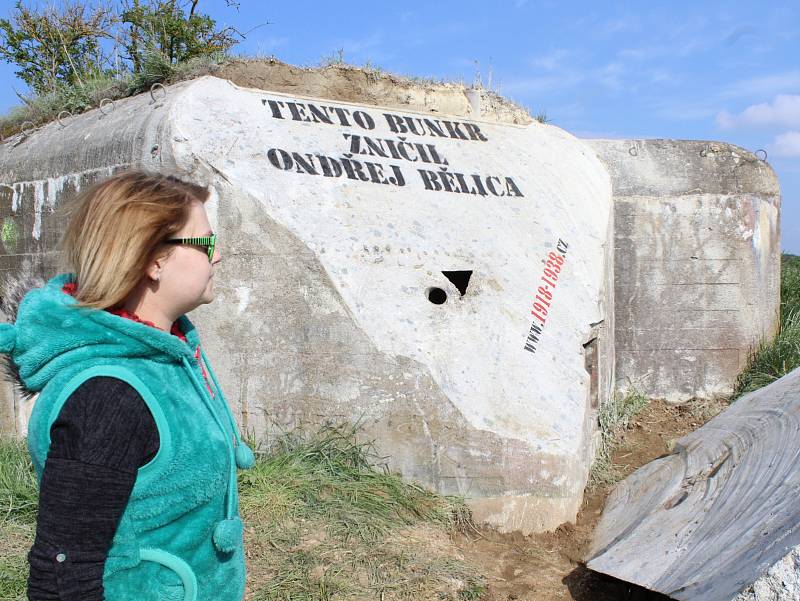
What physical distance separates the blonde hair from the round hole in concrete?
9.67 feet

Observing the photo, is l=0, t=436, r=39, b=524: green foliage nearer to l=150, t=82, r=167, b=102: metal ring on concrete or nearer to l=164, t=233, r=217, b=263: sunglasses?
l=150, t=82, r=167, b=102: metal ring on concrete

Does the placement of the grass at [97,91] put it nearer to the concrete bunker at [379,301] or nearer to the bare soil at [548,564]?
the concrete bunker at [379,301]

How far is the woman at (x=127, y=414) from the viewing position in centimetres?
131

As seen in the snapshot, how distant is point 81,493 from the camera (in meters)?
1.30

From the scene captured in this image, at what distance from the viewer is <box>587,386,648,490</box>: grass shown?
16.1 ft

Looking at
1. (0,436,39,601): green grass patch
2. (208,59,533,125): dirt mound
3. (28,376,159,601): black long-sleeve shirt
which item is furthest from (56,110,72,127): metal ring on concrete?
(28,376,159,601): black long-sleeve shirt

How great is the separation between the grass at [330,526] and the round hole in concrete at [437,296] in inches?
35.8

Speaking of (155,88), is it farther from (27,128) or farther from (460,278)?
(460,278)

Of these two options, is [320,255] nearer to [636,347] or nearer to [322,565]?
[322,565]

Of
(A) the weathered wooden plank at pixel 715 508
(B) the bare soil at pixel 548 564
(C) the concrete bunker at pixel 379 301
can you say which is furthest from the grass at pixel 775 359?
(C) the concrete bunker at pixel 379 301

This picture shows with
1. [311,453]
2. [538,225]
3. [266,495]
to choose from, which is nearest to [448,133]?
[538,225]

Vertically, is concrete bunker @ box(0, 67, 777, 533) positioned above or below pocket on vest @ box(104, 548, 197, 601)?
above

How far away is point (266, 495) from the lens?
3861 mm

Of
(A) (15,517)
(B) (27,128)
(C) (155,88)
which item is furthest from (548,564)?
(B) (27,128)
